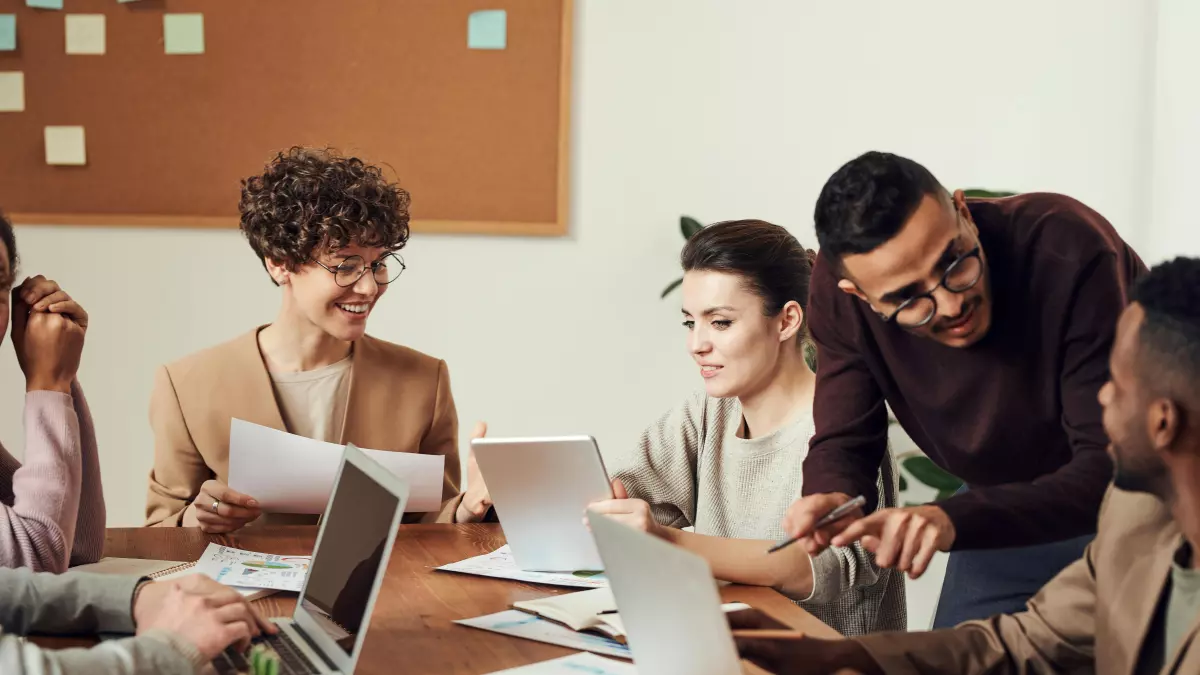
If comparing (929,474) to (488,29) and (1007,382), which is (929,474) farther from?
(488,29)

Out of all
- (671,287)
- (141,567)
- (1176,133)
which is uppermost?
(1176,133)

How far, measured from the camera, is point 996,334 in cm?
155

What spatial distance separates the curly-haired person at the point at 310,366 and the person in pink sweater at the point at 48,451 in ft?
0.96

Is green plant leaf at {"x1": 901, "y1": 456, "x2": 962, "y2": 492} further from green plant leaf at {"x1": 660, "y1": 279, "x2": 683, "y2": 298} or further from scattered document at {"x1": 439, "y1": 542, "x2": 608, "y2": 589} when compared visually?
scattered document at {"x1": 439, "y1": 542, "x2": 608, "y2": 589}

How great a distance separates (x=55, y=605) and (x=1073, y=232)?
4.38 feet

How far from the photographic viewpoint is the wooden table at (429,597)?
1.35 m

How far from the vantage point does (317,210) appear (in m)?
2.22

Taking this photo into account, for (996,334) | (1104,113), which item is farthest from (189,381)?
(1104,113)

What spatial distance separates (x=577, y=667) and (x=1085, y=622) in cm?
57

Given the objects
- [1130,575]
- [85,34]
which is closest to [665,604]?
[1130,575]

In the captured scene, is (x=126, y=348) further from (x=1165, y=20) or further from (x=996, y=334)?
(x=1165, y=20)

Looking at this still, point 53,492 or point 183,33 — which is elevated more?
point 183,33

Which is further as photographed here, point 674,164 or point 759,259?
point 674,164

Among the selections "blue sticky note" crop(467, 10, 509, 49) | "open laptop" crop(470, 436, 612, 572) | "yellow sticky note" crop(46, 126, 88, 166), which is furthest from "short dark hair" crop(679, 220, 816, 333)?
"yellow sticky note" crop(46, 126, 88, 166)
